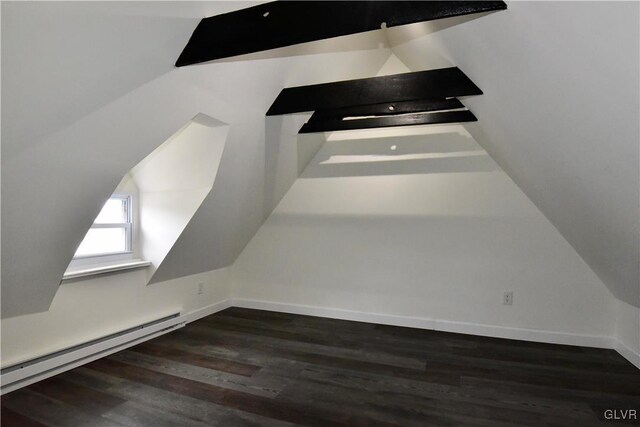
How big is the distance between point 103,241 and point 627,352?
4413mm

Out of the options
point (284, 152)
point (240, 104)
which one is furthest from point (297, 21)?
point (284, 152)

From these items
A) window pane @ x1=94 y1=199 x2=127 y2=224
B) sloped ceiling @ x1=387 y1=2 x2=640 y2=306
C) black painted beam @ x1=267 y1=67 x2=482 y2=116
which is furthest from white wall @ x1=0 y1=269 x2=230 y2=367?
sloped ceiling @ x1=387 y1=2 x2=640 y2=306

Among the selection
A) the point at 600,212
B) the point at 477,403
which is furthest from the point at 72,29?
the point at 477,403

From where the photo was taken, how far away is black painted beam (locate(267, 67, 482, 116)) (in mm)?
2156

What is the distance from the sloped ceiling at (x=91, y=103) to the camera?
1288 mm

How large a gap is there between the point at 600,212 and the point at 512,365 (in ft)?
4.49

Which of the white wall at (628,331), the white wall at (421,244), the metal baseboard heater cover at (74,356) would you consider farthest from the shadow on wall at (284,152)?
the white wall at (628,331)

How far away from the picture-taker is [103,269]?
2586 millimetres

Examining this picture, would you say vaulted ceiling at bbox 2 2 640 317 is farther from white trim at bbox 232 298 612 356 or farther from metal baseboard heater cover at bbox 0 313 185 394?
white trim at bbox 232 298 612 356

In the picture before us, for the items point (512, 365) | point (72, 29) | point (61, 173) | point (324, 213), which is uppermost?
point (72, 29)

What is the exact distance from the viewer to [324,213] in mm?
3742

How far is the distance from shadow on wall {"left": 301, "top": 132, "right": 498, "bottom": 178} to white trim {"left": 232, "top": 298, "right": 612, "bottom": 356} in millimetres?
1481

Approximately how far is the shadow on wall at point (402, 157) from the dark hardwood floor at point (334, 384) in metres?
1.63

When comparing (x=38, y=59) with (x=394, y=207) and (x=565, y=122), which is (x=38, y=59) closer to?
(x=565, y=122)
